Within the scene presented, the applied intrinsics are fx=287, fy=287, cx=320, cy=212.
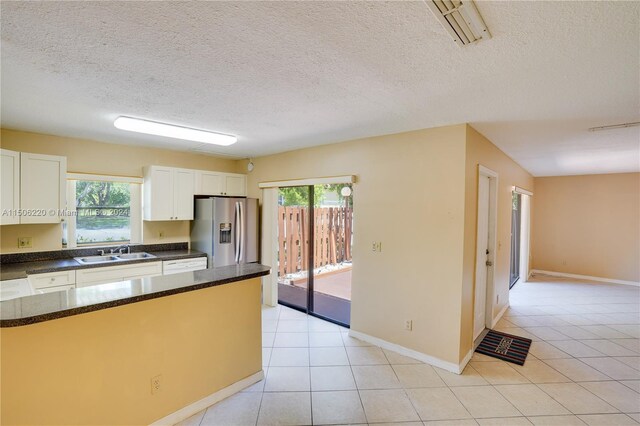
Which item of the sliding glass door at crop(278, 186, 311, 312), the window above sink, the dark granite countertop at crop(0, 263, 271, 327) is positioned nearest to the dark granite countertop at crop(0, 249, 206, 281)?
the window above sink

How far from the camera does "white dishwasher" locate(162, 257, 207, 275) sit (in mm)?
3939

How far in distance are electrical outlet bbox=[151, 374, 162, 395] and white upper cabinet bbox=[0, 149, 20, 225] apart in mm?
2377

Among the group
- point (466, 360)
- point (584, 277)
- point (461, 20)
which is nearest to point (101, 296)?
point (461, 20)

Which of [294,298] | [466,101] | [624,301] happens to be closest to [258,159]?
[294,298]

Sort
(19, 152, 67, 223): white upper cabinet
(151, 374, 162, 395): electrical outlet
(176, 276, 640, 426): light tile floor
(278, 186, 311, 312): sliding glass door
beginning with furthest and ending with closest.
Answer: (278, 186, 311, 312): sliding glass door
(19, 152, 67, 223): white upper cabinet
(176, 276, 640, 426): light tile floor
(151, 374, 162, 395): electrical outlet

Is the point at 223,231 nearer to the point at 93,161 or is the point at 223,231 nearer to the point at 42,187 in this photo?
the point at 93,161

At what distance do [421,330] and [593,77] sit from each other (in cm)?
254

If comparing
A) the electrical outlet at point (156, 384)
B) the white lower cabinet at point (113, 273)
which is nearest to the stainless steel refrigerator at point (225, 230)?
the white lower cabinet at point (113, 273)

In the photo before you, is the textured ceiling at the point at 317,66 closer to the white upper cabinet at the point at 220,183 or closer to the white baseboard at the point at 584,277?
the white upper cabinet at the point at 220,183

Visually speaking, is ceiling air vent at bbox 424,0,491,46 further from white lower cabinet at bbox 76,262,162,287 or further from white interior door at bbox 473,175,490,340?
white lower cabinet at bbox 76,262,162,287

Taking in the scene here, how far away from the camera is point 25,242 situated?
3.36m

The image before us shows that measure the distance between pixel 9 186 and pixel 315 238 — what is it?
11.8ft

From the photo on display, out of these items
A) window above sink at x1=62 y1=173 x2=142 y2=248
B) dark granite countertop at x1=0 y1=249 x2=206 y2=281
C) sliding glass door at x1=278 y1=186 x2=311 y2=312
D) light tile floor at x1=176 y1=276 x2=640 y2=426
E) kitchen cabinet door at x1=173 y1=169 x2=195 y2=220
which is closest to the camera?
light tile floor at x1=176 y1=276 x2=640 y2=426

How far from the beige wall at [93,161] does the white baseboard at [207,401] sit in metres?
2.82
